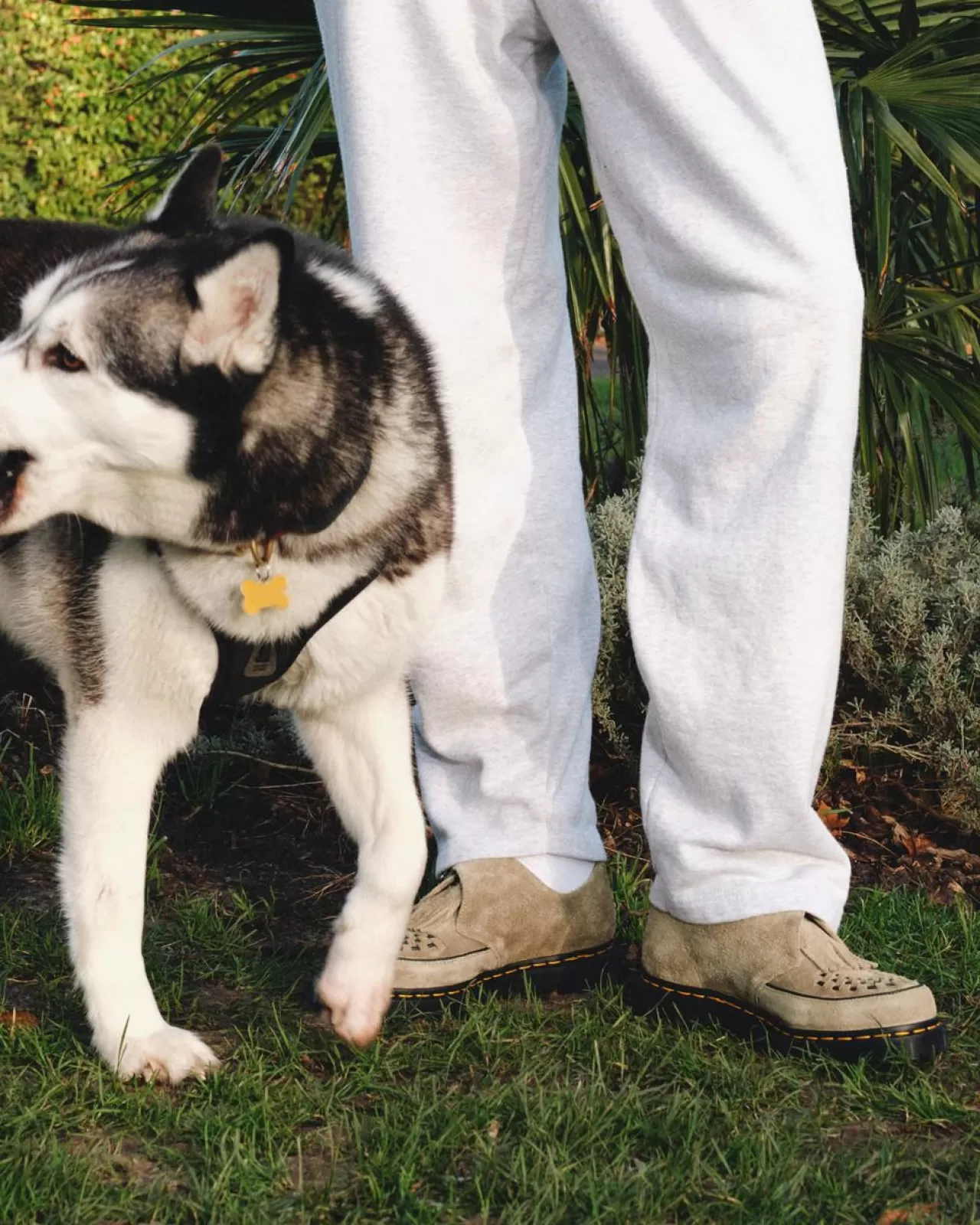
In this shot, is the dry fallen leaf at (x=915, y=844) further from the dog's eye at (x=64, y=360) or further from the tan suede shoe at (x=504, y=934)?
the dog's eye at (x=64, y=360)

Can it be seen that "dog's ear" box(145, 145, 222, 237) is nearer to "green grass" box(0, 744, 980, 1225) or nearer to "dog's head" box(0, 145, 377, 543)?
"dog's head" box(0, 145, 377, 543)

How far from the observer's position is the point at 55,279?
2.65 meters

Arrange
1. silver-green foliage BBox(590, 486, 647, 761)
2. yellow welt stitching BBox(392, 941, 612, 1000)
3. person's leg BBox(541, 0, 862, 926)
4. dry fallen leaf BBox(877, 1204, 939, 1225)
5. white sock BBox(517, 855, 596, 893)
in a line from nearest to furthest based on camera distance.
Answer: dry fallen leaf BBox(877, 1204, 939, 1225) < person's leg BBox(541, 0, 862, 926) < yellow welt stitching BBox(392, 941, 612, 1000) < white sock BBox(517, 855, 596, 893) < silver-green foliage BBox(590, 486, 647, 761)

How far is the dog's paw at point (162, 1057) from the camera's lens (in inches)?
100

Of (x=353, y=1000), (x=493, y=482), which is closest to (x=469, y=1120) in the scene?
(x=353, y=1000)

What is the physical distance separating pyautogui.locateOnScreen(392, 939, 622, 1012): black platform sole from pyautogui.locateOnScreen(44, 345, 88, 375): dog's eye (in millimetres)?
1271

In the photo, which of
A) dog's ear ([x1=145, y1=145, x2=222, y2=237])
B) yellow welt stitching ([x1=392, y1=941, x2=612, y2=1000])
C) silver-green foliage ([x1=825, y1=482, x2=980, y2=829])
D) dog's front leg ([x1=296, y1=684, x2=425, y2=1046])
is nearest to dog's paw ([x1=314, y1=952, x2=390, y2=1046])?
dog's front leg ([x1=296, y1=684, x2=425, y2=1046])

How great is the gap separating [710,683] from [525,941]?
67cm

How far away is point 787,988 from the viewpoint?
269 centimetres

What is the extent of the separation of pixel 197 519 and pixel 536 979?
1118 millimetres

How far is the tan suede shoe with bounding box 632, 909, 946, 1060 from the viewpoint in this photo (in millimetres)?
2645

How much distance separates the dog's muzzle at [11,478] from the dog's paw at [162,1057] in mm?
894

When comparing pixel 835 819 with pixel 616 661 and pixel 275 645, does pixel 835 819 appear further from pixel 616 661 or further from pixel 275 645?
pixel 275 645

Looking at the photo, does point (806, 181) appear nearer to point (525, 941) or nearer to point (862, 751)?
point (525, 941)
